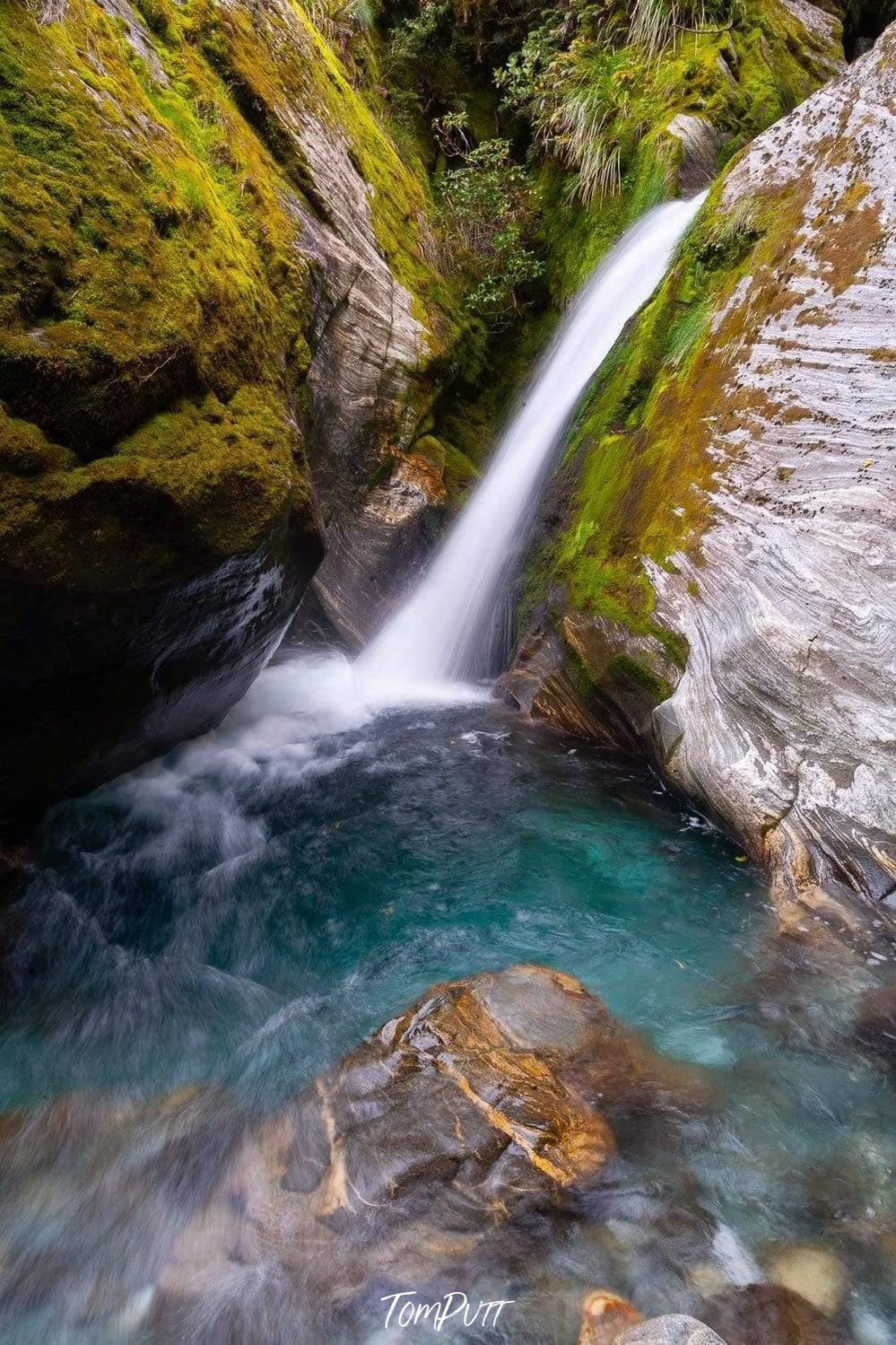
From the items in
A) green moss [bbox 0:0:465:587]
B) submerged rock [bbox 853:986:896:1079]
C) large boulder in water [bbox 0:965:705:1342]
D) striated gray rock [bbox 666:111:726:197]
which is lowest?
large boulder in water [bbox 0:965:705:1342]

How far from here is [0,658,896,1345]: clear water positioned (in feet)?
7.97

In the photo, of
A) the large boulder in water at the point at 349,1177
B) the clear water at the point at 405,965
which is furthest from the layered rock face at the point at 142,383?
the large boulder in water at the point at 349,1177

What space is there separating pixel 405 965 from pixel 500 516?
5507 millimetres

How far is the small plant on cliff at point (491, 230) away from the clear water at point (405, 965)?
6197mm

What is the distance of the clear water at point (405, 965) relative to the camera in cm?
243

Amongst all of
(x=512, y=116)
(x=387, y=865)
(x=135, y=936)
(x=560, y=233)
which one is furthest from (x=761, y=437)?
(x=512, y=116)

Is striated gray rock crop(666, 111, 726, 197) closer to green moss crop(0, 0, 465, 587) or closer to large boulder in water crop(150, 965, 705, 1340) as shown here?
green moss crop(0, 0, 465, 587)

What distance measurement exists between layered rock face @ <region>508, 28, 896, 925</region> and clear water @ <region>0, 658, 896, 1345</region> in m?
0.58

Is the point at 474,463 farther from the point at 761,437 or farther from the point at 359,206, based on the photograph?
the point at 761,437

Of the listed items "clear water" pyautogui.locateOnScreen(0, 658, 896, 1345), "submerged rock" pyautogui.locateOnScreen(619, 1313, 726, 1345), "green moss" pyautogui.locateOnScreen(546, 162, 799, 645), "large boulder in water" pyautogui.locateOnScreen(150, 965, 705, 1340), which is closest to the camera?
"submerged rock" pyautogui.locateOnScreen(619, 1313, 726, 1345)

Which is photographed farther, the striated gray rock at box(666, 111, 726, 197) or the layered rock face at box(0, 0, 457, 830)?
the striated gray rock at box(666, 111, 726, 197)

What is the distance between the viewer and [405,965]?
12.6 ft

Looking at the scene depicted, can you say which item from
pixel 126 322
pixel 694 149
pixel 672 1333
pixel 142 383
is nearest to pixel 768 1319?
pixel 672 1333

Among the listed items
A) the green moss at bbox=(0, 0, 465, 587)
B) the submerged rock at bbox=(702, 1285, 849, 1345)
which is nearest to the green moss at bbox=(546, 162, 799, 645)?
the green moss at bbox=(0, 0, 465, 587)
